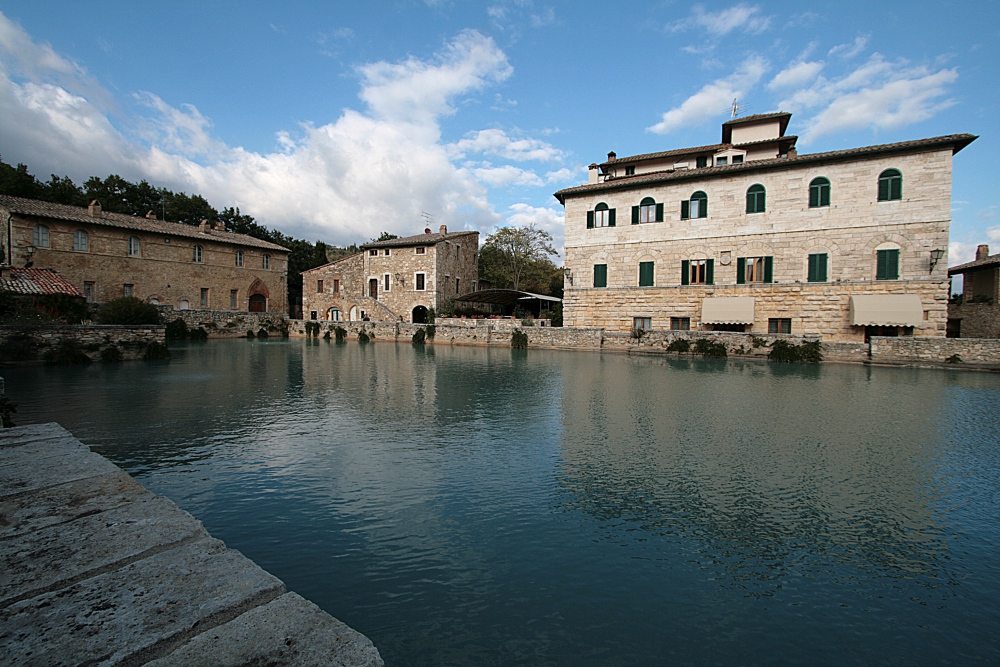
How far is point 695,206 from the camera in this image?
24.7 metres

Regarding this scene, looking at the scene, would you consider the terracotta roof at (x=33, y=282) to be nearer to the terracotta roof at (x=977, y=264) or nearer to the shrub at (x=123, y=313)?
the shrub at (x=123, y=313)

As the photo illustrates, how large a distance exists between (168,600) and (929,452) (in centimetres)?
876

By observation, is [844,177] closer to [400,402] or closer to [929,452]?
[929,452]

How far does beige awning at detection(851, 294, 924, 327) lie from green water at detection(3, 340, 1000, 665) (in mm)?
12005

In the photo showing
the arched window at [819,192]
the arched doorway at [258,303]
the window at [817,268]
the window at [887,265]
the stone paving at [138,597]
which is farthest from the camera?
the arched doorway at [258,303]

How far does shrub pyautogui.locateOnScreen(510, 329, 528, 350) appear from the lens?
2561 centimetres

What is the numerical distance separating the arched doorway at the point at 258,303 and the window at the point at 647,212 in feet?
97.8

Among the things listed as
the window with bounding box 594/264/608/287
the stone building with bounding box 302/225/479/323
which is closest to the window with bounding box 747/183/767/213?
the window with bounding box 594/264/608/287

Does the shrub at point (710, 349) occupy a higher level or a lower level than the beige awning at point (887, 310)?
lower

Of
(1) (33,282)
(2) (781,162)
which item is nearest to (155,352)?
(1) (33,282)

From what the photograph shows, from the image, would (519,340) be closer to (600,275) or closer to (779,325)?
(600,275)

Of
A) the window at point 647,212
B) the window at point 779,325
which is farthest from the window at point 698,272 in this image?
the window at point 779,325

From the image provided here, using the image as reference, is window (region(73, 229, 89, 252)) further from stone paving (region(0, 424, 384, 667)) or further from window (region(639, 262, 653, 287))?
stone paving (region(0, 424, 384, 667))

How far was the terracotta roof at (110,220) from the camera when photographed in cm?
2717
